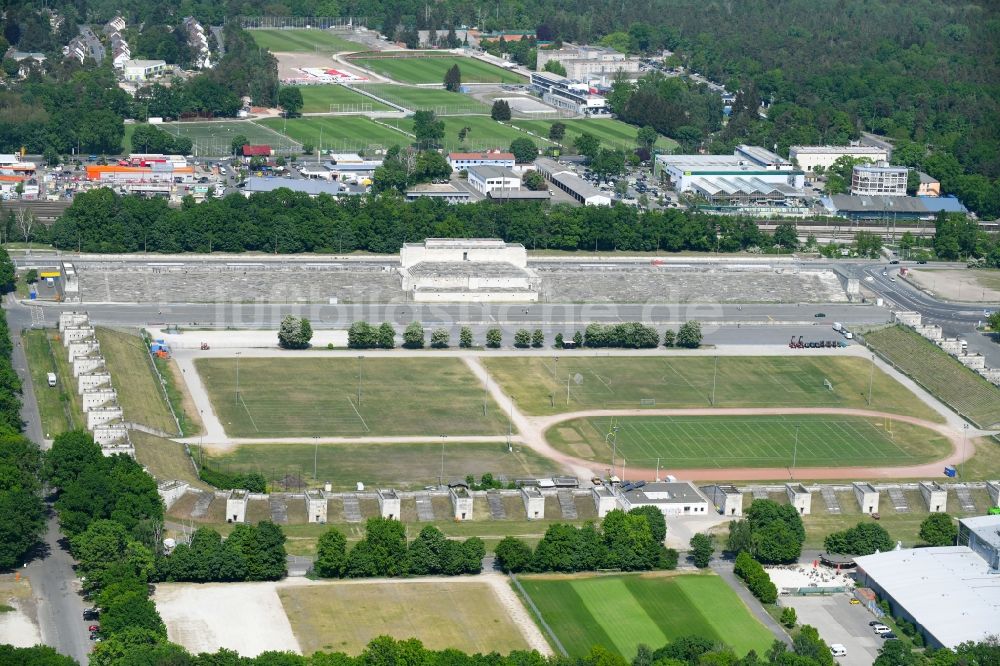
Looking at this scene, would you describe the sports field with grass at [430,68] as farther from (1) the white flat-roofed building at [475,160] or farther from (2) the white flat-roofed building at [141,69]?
(1) the white flat-roofed building at [475,160]

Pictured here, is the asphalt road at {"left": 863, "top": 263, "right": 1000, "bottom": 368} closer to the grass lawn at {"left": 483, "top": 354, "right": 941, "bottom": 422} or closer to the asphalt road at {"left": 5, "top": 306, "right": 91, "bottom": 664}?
the grass lawn at {"left": 483, "top": 354, "right": 941, "bottom": 422}

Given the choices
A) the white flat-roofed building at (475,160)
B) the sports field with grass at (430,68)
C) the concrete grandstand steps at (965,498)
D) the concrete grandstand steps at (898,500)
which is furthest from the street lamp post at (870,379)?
the sports field with grass at (430,68)

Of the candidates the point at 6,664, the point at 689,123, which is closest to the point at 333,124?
the point at 689,123

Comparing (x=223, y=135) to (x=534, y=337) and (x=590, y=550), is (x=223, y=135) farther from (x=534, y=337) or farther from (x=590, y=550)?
(x=590, y=550)

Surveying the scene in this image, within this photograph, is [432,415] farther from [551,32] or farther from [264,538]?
[551,32]

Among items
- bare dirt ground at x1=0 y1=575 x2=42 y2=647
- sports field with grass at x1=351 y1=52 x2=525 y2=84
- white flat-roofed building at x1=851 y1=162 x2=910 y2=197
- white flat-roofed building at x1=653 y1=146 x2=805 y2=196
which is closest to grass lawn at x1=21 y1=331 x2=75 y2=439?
bare dirt ground at x1=0 y1=575 x2=42 y2=647
